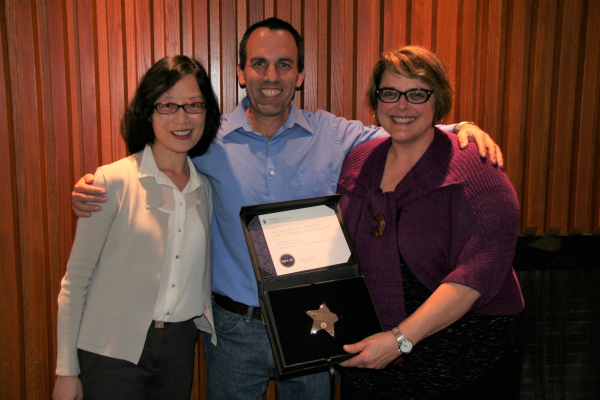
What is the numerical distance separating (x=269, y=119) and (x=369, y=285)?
97 centimetres

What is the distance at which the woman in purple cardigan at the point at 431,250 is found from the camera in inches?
57.0

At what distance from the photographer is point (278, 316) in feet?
4.67

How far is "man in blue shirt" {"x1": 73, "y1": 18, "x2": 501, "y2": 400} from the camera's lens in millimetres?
1873

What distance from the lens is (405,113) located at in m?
1.59

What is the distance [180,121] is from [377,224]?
3.08 ft

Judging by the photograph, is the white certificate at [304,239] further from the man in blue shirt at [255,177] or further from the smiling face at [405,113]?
the smiling face at [405,113]

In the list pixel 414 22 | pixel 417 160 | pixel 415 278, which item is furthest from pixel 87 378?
pixel 414 22

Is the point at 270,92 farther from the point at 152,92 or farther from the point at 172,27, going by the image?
the point at 172,27

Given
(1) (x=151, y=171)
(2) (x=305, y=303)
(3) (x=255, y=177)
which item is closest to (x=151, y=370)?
(2) (x=305, y=303)

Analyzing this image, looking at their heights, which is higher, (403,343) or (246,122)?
(246,122)

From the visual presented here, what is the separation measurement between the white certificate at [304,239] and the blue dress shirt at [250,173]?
0.92 ft

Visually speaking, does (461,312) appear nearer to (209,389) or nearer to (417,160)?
(417,160)

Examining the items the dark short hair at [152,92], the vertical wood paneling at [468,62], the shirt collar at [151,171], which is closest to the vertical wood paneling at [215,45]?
the dark short hair at [152,92]

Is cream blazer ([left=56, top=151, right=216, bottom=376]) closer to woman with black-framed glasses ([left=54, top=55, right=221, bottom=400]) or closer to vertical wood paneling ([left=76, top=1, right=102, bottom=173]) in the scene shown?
woman with black-framed glasses ([left=54, top=55, right=221, bottom=400])
